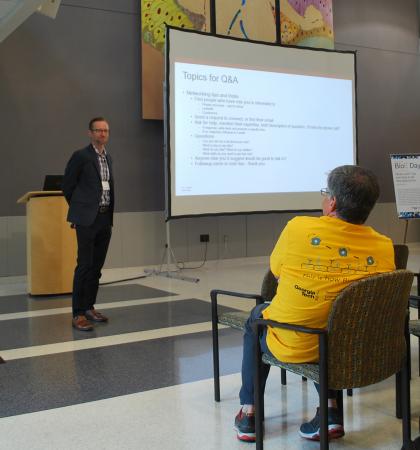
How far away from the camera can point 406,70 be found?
9.31m

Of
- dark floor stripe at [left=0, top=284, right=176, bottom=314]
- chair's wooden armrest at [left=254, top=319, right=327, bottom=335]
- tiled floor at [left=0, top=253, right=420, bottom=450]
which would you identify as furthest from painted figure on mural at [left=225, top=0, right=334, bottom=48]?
chair's wooden armrest at [left=254, top=319, right=327, bottom=335]

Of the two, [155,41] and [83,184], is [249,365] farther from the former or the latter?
[155,41]

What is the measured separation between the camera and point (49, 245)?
18.2ft

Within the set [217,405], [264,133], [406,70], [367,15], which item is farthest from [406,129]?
[217,405]

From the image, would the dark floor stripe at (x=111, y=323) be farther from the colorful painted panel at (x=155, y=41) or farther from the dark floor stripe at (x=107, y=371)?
the colorful painted panel at (x=155, y=41)

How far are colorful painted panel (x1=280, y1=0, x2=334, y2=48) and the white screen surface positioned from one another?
533mm

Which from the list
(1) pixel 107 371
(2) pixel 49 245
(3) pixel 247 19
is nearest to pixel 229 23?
(3) pixel 247 19

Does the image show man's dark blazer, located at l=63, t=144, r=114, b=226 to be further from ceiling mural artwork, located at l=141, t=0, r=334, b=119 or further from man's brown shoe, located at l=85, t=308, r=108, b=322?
ceiling mural artwork, located at l=141, t=0, r=334, b=119

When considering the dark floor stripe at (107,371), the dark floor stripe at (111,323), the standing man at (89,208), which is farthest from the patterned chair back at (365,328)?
the standing man at (89,208)

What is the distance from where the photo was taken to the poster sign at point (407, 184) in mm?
6160

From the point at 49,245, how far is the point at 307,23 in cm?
474

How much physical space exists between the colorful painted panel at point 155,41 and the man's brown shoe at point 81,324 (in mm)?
3438

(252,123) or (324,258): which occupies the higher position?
(252,123)

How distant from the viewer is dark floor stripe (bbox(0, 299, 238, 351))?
3.89 metres
